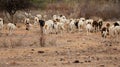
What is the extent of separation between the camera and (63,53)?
14.0 meters

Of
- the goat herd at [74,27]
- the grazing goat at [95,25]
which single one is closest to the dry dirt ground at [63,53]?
the goat herd at [74,27]

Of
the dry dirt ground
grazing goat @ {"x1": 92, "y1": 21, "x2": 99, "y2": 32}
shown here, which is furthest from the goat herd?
the dry dirt ground

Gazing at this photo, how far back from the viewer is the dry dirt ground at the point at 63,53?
39.7ft

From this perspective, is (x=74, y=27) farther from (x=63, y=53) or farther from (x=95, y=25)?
(x=63, y=53)

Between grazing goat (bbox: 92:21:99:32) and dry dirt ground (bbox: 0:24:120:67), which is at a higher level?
grazing goat (bbox: 92:21:99:32)

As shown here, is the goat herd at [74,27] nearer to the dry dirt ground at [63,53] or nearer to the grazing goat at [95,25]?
the grazing goat at [95,25]

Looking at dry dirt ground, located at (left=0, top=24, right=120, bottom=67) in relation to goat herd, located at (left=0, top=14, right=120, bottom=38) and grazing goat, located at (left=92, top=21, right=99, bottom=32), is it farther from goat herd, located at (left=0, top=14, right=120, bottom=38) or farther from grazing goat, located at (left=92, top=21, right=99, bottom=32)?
grazing goat, located at (left=92, top=21, right=99, bottom=32)

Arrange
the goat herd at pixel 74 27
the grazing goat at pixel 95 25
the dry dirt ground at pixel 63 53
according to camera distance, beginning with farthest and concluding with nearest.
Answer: the grazing goat at pixel 95 25
the goat herd at pixel 74 27
the dry dirt ground at pixel 63 53

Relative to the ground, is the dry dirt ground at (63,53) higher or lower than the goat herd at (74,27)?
lower

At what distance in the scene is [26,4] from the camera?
26312 mm

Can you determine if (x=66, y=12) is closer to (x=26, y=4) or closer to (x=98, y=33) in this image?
(x=26, y=4)

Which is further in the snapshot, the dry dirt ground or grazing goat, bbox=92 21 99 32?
grazing goat, bbox=92 21 99 32

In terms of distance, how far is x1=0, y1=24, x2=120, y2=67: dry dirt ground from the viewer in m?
12.1

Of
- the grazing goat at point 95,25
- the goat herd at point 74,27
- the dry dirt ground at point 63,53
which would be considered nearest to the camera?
the dry dirt ground at point 63,53
